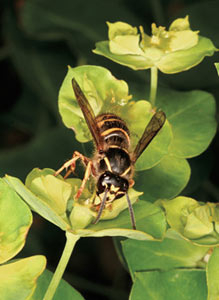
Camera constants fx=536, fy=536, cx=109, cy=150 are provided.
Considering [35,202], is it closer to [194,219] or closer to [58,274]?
[58,274]

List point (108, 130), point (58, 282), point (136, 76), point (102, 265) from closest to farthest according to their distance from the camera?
point (58, 282)
point (108, 130)
point (136, 76)
point (102, 265)

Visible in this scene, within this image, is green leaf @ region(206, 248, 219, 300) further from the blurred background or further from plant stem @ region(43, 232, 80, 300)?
the blurred background

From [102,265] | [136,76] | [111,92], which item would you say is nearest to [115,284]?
[102,265]

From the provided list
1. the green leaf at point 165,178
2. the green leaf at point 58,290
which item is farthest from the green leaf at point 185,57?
the green leaf at point 58,290

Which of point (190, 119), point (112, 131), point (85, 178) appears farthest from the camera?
point (190, 119)

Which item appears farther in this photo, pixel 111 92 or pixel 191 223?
pixel 111 92

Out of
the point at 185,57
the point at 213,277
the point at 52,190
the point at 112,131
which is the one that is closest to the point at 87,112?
the point at 112,131

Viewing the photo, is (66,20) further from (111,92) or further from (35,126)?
(111,92)
